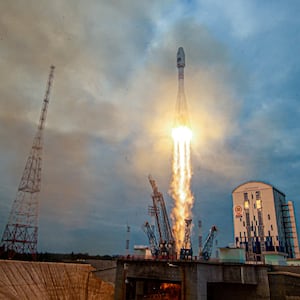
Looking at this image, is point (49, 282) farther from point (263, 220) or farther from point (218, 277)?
point (263, 220)

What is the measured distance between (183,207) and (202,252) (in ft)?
37.4

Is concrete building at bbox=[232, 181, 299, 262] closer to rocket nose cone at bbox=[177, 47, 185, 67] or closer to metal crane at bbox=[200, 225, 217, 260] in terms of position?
metal crane at bbox=[200, 225, 217, 260]

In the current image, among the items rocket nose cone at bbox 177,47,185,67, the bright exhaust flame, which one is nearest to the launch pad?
the bright exhaust flame

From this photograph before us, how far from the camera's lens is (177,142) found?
60.8 m

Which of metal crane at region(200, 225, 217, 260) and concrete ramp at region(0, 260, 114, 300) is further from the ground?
metal crane at region(200, 225, 217, 260)

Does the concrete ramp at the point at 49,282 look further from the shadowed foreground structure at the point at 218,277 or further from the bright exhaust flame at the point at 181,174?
the bright exhaust flame at the point at 181,174

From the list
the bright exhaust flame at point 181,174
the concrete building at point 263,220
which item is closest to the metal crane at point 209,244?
the bright exhaust flame at point 181,174

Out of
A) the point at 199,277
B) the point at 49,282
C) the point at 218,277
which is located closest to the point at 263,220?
the point at 218,277

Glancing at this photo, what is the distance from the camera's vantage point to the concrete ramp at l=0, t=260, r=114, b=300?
3588 centimetres

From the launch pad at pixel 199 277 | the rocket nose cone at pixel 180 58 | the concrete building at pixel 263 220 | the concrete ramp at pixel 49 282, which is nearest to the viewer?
the concrete ramp at pixel 49 282

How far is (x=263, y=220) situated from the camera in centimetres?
8944

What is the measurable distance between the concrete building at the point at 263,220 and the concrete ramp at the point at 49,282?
55655 mm

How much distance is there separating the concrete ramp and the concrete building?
55655mm

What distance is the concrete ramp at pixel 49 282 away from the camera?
35875 millimetres
